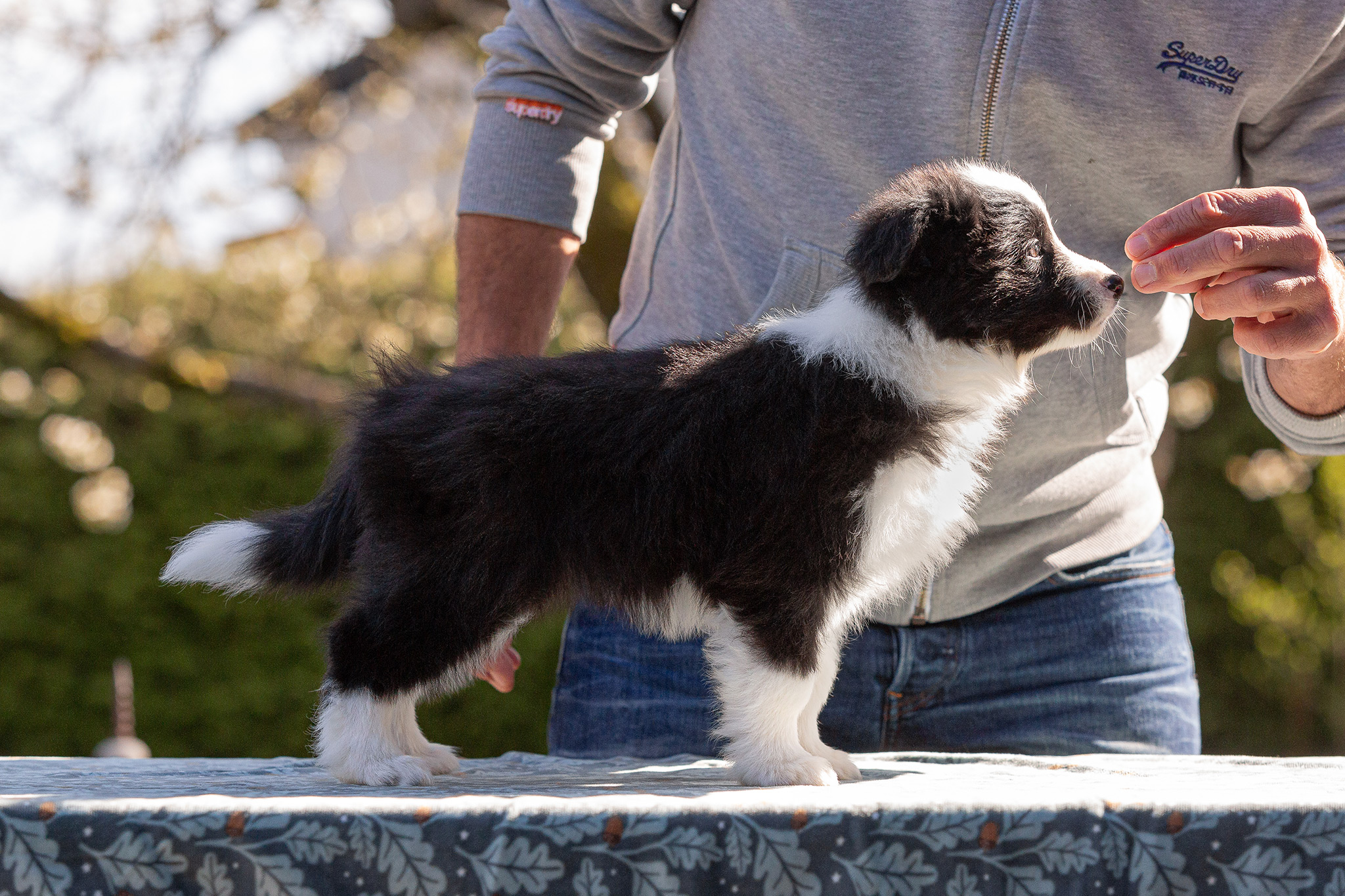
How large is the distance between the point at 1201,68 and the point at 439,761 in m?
2.39

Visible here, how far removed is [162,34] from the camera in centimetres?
803

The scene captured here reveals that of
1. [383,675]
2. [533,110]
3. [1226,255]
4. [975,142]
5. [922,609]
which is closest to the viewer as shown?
[1226,255]

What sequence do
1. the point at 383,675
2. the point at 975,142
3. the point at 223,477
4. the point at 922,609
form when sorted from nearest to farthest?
1. the point at 383,675
2. the point at 975,142
3. the point at 922,609
4. the point at 223,477

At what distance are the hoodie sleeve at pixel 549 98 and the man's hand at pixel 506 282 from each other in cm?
5

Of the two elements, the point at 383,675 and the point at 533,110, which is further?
the point at 533,110

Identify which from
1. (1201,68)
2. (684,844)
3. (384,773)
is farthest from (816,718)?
(1201,68)

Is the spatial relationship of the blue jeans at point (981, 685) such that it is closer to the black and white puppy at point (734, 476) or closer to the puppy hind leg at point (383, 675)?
the black and white puppy at point (734, 476)

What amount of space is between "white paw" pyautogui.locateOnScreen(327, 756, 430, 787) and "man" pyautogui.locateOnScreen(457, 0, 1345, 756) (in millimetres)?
459

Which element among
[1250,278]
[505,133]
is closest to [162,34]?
[505,133]

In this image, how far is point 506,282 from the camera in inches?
128

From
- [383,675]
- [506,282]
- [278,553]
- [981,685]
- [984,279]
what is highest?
[984,279]

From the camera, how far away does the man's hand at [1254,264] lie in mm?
2352

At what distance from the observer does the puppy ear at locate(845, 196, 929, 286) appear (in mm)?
2330

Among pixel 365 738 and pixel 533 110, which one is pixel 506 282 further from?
pixel 365 738
